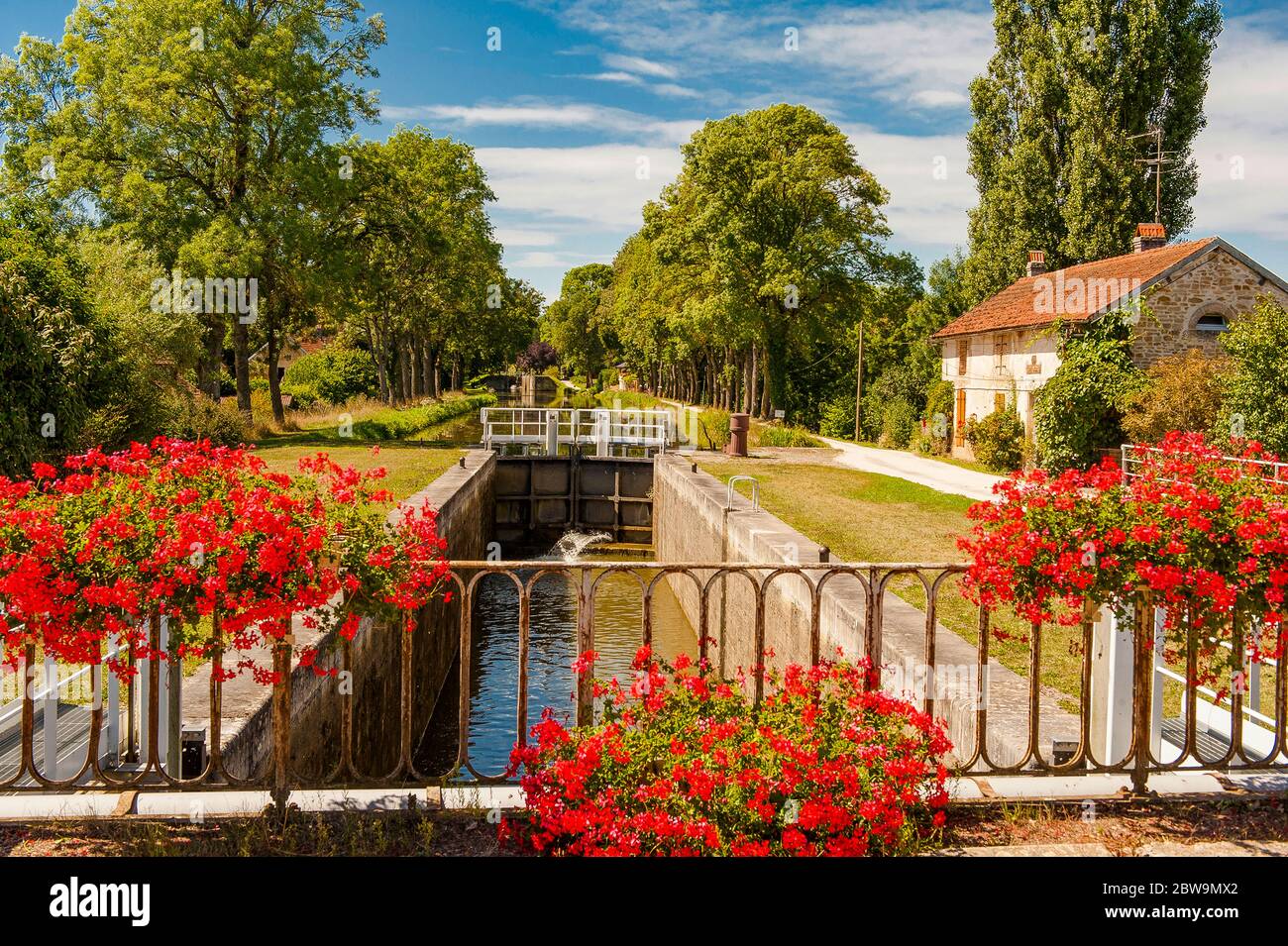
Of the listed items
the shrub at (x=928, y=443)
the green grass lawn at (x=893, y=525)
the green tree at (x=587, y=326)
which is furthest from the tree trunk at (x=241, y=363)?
the green tree at (x=587, y=326)

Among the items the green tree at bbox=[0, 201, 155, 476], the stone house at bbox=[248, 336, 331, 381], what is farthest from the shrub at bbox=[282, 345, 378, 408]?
the green tree at bbox=[0, 201, 155, 476]

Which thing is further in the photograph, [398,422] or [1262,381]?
[398,422]

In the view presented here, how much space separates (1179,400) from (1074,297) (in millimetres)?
7079

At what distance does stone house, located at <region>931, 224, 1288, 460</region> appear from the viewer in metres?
23.2

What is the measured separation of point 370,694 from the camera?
8.38 meters

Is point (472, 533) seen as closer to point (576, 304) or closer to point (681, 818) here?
point (681, 818)

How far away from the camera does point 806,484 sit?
2086cm

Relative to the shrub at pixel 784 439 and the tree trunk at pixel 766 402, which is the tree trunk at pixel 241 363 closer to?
the shrub at pixel 784 439

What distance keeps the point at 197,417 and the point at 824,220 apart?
75.9 ft

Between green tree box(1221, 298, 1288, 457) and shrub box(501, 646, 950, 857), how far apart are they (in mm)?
16711

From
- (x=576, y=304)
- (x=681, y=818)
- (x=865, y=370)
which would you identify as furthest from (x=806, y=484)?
(x=576, y=304)

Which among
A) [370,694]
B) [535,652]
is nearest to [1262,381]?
[535,652]

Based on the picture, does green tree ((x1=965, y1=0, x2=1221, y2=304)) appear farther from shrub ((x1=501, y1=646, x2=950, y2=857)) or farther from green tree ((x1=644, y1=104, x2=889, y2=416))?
shrub ((x1=501, y1=646, x2=950, y2=857))

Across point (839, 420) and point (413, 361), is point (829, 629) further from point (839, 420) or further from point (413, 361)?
point (413, 361)
